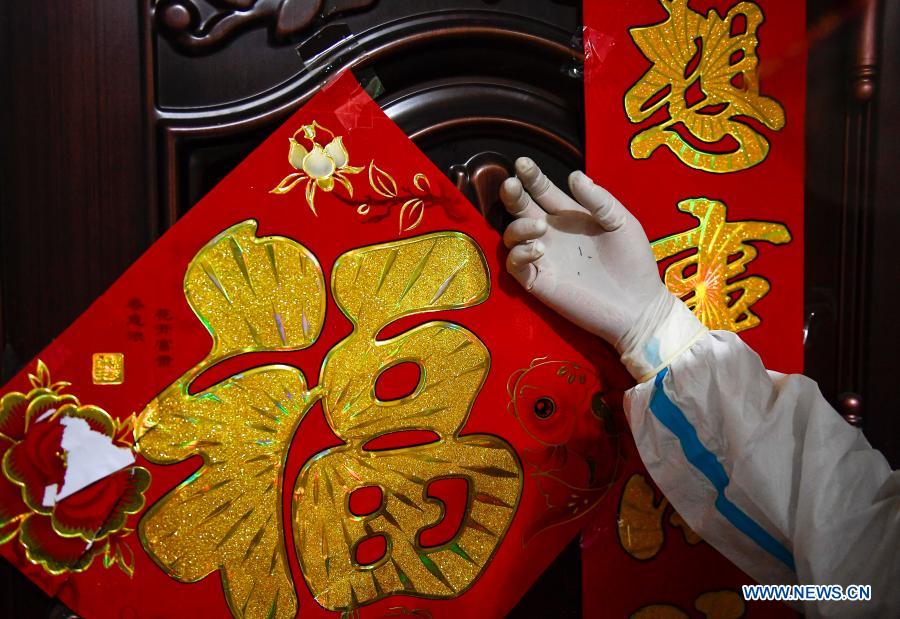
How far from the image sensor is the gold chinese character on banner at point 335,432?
29.9 inches

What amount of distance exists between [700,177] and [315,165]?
1.65 feet

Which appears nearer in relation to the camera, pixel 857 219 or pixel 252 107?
pixel 252 107

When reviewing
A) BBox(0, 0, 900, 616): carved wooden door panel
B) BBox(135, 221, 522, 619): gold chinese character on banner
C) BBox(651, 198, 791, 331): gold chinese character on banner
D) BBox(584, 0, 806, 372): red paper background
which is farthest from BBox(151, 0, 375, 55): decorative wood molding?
BBox(651, 198, 791, 331): gold chinese character on banner

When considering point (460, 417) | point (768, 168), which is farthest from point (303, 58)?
point (768, 168)

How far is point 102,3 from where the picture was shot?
757 mm

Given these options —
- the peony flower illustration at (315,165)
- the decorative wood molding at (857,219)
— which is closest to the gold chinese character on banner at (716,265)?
the decorative wood molding at (857,219)

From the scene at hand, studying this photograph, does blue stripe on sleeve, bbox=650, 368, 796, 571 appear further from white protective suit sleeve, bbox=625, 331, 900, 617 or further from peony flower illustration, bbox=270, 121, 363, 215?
peony flower illustration, bbox=270, 121, 363, 215

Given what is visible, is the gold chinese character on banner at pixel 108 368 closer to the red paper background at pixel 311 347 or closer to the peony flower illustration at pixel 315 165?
the red paper background at pixel 311 347

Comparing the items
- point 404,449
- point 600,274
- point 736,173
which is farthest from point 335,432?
point 736,173

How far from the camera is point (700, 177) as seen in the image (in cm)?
85

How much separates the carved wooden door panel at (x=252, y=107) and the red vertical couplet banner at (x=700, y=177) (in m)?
0.04

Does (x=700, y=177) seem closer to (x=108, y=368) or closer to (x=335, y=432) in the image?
(x=335, y=432)

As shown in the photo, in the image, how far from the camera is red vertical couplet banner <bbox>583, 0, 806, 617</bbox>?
32.9 inches

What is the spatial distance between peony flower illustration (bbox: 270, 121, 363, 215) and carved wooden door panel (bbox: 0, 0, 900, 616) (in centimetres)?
5
